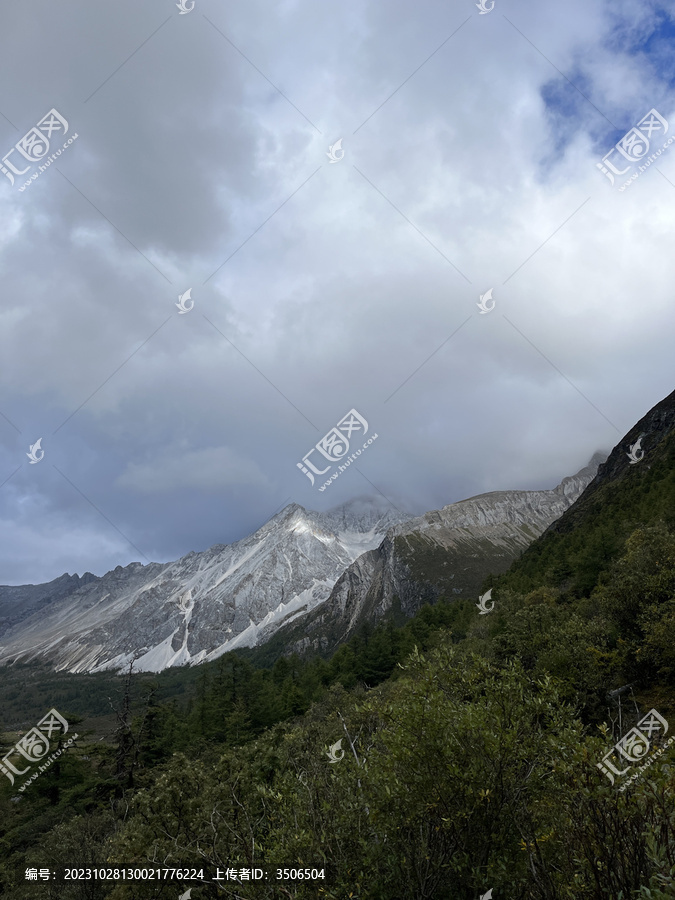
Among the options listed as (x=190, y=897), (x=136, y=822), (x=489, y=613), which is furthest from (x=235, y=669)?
(x=190, y=897)

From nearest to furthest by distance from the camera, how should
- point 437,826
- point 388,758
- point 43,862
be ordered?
point 437,826
point 388,758
point 43,862

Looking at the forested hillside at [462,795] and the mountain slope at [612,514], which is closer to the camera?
the forested hillside at [462,795]

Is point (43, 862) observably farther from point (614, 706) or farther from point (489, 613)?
point (489, 613)

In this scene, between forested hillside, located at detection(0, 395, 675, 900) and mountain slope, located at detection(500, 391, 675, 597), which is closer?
forested hillside, located at detection(0, 395, 675, 900)

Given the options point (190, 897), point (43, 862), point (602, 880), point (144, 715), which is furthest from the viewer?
point (144, 715)

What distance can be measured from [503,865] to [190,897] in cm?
1164

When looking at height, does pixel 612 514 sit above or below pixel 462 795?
above

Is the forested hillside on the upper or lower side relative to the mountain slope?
lower

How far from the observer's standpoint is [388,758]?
11305 mm

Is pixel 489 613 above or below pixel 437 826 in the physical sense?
above

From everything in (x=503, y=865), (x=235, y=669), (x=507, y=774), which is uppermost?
(x=235, y=669)

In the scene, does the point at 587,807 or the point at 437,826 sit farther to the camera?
the point at 437,826

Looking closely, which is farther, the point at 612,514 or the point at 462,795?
the point at 612,514

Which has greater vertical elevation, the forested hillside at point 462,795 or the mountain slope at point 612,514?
the mountain slope at point 612,514
